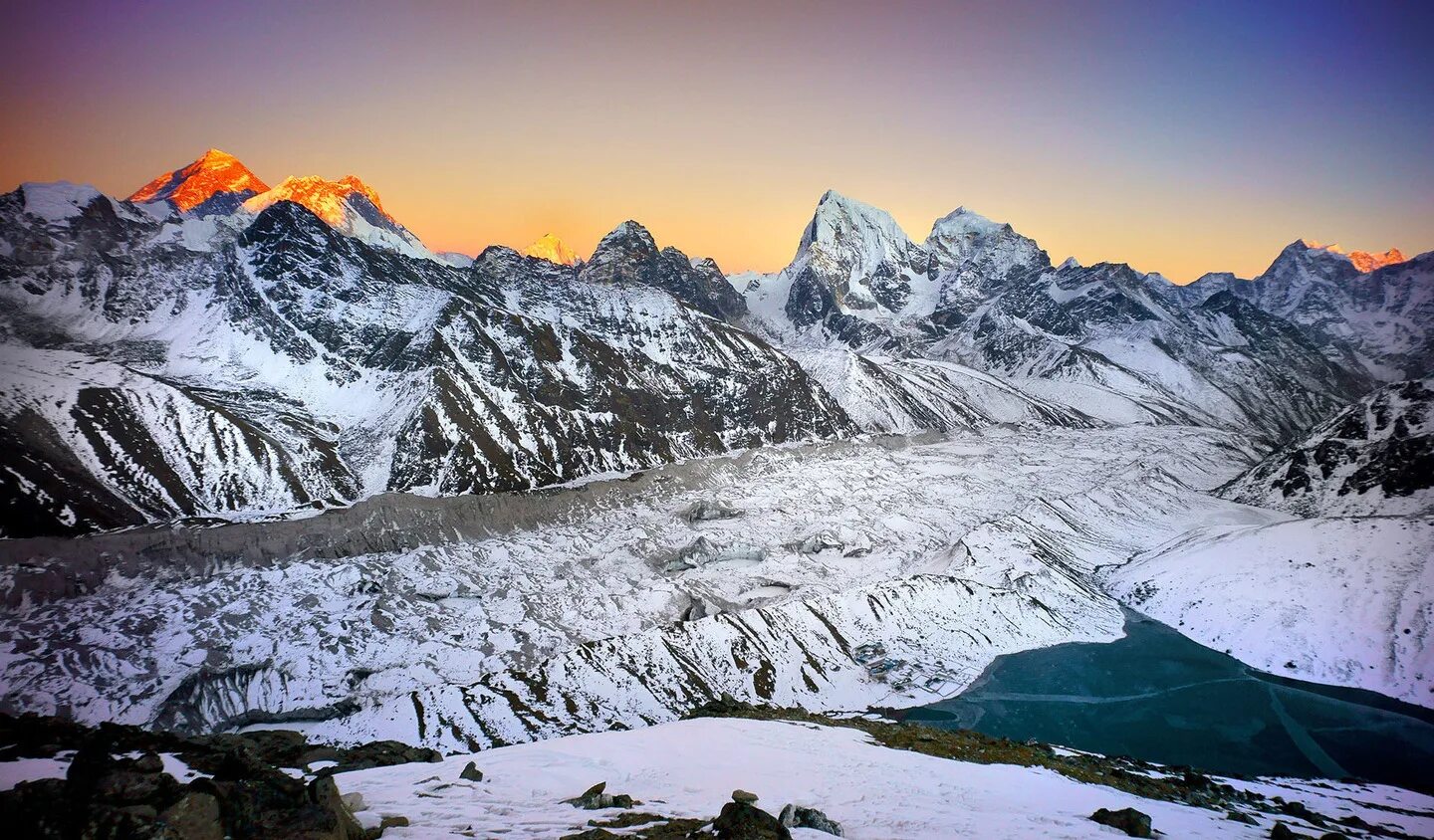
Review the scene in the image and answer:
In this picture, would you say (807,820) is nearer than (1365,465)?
Yes

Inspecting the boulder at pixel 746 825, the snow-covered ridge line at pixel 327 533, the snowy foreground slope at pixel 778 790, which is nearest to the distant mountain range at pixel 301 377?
the snow-covered ridge line at pixel 327 533

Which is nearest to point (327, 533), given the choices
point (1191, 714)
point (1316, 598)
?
point (1191, 714)

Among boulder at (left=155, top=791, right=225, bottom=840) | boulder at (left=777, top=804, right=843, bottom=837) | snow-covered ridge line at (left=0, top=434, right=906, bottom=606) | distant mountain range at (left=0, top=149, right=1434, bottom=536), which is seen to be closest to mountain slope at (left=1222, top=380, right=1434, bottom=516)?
A: distant mountain range at (left=0, top=149, right=1434, bottom=536)

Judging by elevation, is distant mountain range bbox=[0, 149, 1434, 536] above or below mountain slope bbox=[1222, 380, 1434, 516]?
above

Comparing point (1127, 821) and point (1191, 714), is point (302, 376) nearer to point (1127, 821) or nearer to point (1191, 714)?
point (1127, 821)

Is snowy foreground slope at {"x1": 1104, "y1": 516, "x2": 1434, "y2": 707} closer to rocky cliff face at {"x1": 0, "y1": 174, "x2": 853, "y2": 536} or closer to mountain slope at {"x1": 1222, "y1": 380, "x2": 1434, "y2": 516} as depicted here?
mountain slope at {"x1": 1222, "y1": 380, "x2": 1434, "y2": 516}

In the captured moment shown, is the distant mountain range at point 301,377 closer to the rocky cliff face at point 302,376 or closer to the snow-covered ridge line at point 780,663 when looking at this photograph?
the rocky cliff face at point 302,376

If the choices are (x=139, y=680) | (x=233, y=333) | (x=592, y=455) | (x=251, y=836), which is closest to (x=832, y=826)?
(x=251, y=836)
